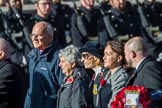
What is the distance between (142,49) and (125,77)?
37 centimetres

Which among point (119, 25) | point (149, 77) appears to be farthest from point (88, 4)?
point (149, 77)

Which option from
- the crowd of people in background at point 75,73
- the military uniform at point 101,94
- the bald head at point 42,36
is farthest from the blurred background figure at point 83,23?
the military uniform at point 101,94

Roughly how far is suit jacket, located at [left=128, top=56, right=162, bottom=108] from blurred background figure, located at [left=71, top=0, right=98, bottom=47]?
6475 millimetres

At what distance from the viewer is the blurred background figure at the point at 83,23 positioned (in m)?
14.3

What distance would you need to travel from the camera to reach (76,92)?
7.65 metres

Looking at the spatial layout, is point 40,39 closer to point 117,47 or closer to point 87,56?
point 87,56

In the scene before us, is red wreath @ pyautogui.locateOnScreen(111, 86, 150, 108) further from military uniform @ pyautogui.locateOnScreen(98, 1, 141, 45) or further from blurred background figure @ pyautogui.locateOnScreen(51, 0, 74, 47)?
military uniform @ pyautogui.locateOnScreen(98, 1, 141, 45)

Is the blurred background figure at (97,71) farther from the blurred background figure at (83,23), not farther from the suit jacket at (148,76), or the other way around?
the blurred background figure at (83,23)

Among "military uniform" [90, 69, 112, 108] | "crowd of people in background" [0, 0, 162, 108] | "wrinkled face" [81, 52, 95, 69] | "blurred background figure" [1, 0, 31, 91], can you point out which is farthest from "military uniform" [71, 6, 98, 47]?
"military uniform" [90, 69, 112, 108]

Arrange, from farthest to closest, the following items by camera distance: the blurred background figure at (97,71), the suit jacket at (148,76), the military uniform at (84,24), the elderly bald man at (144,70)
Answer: the military uniform at (84,24) → the blurred background figure at (97,71) → the suit jacket at (148,76) → the elderly bald man at (144,70)

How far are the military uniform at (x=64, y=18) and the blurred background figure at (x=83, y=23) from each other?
0.31 ft

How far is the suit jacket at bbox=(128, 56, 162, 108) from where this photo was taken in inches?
290

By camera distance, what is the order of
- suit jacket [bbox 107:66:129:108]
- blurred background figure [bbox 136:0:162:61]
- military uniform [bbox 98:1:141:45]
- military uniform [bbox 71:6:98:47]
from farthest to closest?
blurred background figure [bbox 136:0:162:61], military uniform [bbox 98:1:141:45], military uniform [bbox 71:6:98:47], suit jacket [bbox 107:66:129:108]

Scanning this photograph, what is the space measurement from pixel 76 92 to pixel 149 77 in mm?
808
